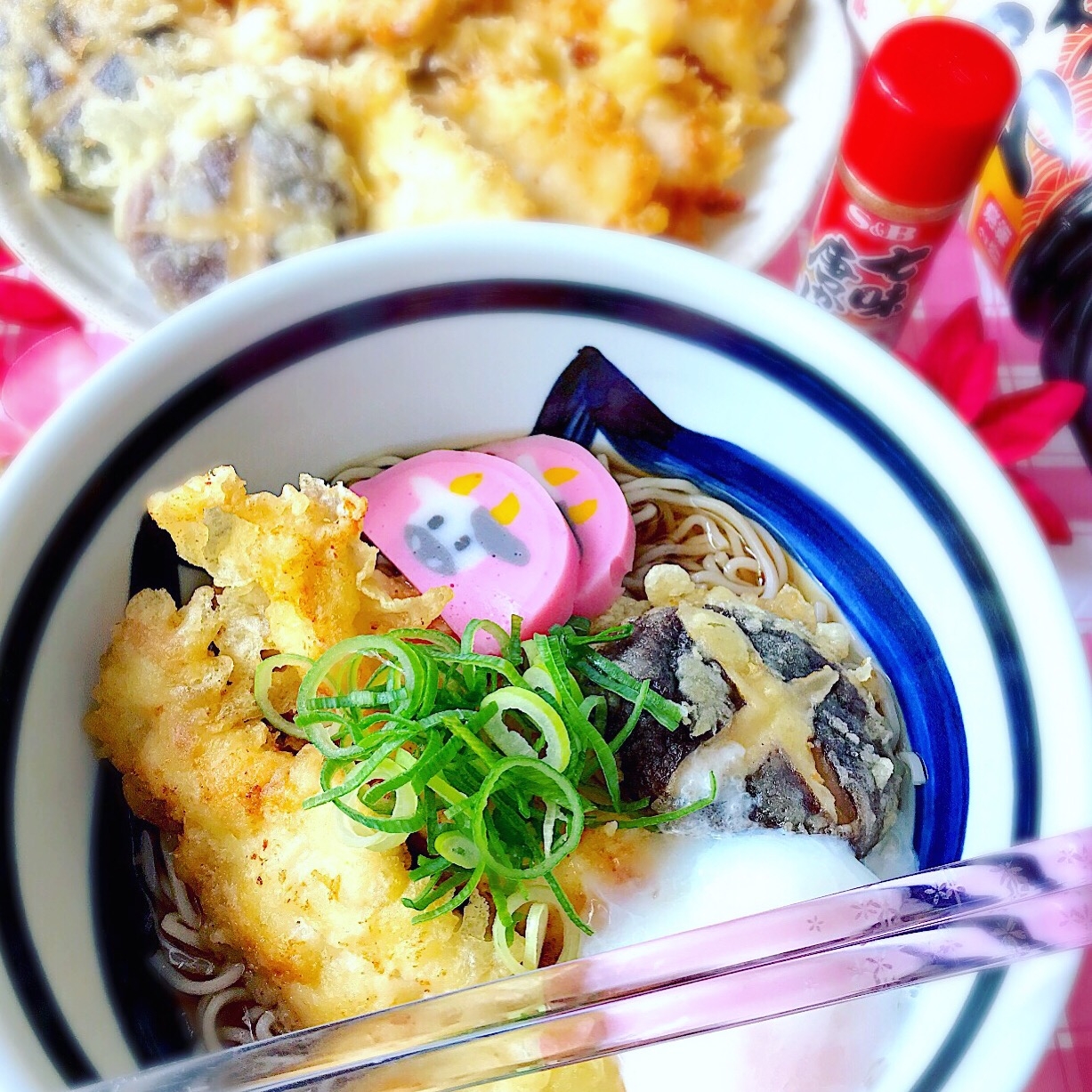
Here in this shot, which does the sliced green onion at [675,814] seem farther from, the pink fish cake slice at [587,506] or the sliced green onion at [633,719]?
the pink fish cake slice at [587,506]

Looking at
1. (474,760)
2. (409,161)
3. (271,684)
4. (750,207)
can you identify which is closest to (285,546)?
(271,684)

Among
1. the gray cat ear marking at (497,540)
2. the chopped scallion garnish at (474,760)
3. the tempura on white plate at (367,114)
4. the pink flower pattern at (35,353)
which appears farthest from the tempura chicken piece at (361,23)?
the chopped scallion garnish at (474,760)

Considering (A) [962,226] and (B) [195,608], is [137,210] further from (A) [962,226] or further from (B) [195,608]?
(A) [962,226]

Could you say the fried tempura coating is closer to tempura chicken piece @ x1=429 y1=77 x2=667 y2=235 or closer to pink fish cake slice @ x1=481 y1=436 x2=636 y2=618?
pink fish cake slice @ x1=481 y1=436 x2=636 y2=618

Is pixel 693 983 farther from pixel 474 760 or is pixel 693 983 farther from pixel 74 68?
pixel 74 68

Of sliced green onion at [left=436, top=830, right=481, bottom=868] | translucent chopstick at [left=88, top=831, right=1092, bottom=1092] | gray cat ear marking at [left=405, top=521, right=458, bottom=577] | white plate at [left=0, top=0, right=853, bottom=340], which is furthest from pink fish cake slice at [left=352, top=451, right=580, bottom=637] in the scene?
white plate at [left=0, top=0, right=853, bottom=340]
